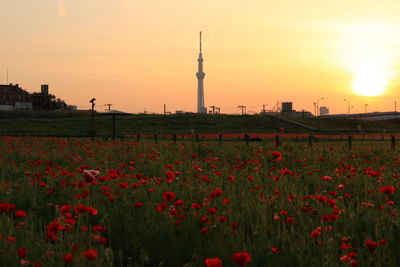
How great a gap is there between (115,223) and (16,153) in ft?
38.2

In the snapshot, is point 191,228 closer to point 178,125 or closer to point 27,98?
point 178,125

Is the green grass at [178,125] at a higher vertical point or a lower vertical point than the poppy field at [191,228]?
higher

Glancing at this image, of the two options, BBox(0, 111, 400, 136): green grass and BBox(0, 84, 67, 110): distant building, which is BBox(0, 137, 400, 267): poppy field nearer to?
BBox(0, 111, 400, 136): green grass

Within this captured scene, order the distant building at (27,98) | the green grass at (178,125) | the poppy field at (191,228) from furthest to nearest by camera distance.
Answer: the distant building at (27,98) → the green grass at (178,125) → the poppy field at (191,228)

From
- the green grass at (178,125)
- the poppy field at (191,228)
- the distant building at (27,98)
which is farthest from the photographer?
the distant building at (27,98)

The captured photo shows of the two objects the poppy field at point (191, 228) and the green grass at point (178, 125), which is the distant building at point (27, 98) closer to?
the green grass at point (178, 125)

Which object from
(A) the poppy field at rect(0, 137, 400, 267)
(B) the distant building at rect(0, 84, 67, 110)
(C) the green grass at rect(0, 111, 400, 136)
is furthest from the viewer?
(B) the distant building at rect(0, 84, 67, 110)

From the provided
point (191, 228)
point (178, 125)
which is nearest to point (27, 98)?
point (178, 125)

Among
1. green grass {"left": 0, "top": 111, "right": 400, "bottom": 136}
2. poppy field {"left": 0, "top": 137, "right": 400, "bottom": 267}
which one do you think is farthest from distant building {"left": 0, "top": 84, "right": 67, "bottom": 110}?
poppy field {"left": 0, "top": 137, "right": 400, "bottom": 267}

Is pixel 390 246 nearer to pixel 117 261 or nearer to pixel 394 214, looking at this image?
pixel 394 214

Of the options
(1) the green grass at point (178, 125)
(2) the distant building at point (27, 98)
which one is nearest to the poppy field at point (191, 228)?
(1) the green grass at point (178, 125)

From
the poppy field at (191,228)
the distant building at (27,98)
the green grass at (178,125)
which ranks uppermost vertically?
the distant building at (27,98)

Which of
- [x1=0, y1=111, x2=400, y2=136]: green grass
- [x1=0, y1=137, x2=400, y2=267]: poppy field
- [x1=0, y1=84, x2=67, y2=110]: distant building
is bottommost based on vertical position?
[x1=0, y1=137, x2=400, y2=267]: poppy field

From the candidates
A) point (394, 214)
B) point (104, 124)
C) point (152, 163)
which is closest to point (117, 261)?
point (394, 214)
